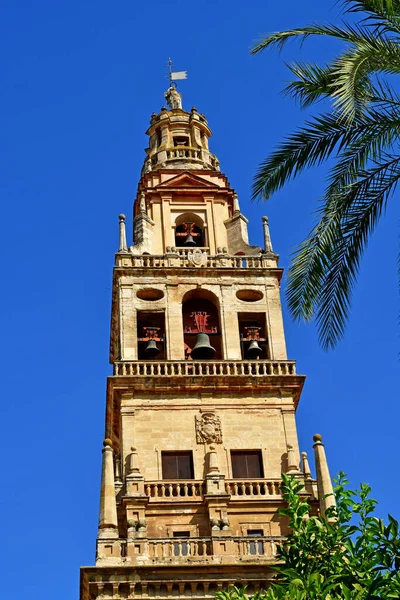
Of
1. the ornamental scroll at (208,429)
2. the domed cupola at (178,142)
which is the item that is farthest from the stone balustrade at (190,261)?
the ornamental scroll at (208,429)

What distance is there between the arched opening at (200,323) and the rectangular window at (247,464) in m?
3.87

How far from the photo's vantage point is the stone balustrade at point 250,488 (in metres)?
36.2

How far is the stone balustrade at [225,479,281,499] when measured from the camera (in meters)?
36.2

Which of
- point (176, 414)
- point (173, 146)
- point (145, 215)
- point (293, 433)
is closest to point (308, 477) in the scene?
point (293, 433)

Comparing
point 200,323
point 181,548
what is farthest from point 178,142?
point 181,548

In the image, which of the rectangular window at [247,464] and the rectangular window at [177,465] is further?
the rectangular window at [247,464]

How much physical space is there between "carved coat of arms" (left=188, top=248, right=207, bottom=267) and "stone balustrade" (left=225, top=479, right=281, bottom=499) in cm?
884

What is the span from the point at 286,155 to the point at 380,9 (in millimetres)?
2947

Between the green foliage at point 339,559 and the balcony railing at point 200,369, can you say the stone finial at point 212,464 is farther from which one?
the green foliage at point 339,559

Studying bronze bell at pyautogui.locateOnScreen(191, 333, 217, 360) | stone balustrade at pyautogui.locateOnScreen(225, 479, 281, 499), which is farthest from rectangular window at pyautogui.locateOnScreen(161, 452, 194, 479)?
bronze bell at pyautogui.locateOnScreen(191, 333, 217, 360)

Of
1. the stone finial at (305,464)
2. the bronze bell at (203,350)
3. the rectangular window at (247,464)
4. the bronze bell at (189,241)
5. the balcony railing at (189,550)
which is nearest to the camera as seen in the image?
the balcony railing at (189,550)

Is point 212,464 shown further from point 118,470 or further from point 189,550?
point 189,550

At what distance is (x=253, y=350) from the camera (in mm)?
39938

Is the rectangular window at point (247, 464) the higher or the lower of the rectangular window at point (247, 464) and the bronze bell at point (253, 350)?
the lower
